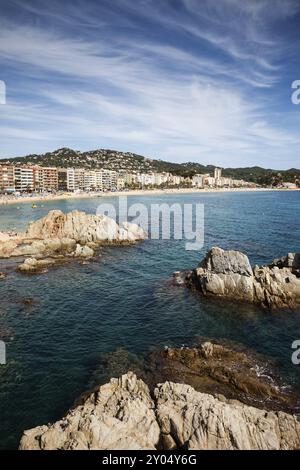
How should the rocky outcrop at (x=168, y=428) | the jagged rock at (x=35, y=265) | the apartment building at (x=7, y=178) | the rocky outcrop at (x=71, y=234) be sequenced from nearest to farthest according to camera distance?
the rocky outcrop at (x=168, y=428), the jagged rock at (x=35, y=265), the rocky outcrop at (x=71, y=234), the apartment building at (x=7, y=178)

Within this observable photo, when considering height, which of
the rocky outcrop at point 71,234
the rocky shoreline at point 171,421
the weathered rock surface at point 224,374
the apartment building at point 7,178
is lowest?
the weathered rock surface at point 224,374

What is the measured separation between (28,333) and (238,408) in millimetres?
15057

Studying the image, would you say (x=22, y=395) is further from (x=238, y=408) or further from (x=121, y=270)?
(x=121, y=270)

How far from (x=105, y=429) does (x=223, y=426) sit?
4.05 m

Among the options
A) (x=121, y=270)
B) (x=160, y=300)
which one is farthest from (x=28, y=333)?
(x=121, y=270)

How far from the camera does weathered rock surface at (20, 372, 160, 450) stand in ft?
38.0

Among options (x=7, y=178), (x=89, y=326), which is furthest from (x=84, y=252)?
(x=7, y=178)

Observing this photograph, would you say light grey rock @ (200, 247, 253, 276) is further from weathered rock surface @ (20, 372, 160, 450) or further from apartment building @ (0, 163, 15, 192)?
apartment building @ (0, 163, 15, 192)

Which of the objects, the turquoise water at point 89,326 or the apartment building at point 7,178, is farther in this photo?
the apartment building at point 7,178

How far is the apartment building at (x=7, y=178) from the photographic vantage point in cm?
16455

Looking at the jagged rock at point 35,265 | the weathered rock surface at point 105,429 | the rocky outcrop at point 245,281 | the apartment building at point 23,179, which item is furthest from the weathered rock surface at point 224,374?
the apartment building at point 23,179

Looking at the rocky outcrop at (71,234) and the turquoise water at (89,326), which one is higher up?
the rocky outcrop at (71,234)

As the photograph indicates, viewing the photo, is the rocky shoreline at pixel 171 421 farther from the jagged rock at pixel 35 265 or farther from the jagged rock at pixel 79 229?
the jagged rock at pixel 79 229

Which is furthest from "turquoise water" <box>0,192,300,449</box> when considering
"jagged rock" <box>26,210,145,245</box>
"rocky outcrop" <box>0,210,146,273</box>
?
"jagged rock" <box>26,210,145,245</box>
